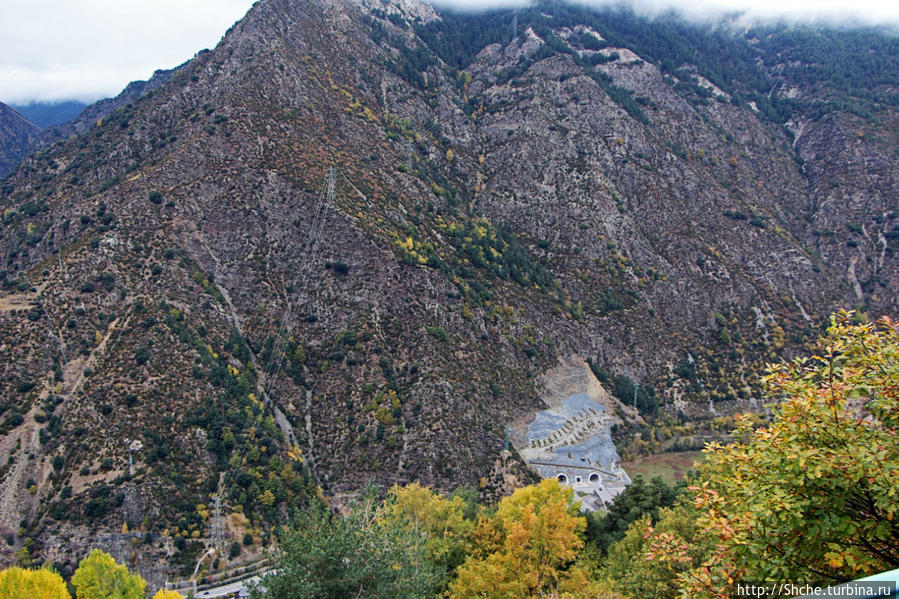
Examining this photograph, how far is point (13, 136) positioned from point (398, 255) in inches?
4521

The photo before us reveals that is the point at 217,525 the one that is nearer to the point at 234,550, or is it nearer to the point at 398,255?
the point at 234,550

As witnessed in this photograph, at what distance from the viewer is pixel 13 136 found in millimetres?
118625

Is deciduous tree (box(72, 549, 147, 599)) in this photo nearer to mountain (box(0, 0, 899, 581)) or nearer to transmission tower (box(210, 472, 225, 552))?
mountain (box(0, 0, 899, 581))

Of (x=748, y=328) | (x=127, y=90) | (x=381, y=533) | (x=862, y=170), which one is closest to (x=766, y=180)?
(x=862, y=170)

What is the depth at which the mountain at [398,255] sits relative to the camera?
42344 mm

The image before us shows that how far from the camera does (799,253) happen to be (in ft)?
269

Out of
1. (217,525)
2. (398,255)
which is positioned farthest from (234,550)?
(398,255)

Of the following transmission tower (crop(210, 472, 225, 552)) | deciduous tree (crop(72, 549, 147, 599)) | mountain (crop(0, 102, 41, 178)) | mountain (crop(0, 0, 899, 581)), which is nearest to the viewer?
deciduous tree (crop(72, 549, 147, 599))

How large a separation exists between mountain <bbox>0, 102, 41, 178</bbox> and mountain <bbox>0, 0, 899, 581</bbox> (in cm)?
5905

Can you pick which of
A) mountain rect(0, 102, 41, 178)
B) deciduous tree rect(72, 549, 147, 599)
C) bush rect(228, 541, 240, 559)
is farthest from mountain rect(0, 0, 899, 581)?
mountain rect(0, 102, 41, 178)

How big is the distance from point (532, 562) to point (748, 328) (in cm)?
6498

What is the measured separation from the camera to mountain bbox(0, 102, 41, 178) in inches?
4451

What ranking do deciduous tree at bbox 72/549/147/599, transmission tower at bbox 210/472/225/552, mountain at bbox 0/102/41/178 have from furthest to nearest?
mountain at bbox 0/102/41/178 < transmission tower at bbox 210/472/225/552 < deciduous tree at bbox 72/549/147/599

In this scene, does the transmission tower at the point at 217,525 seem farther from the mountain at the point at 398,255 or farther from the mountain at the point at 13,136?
the mountain at the point at 13,136
